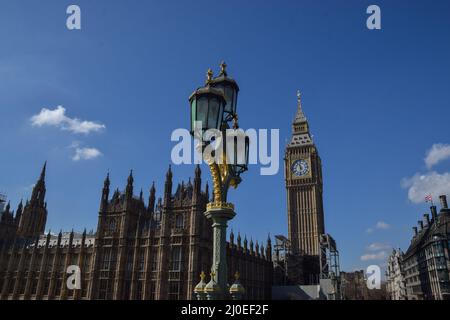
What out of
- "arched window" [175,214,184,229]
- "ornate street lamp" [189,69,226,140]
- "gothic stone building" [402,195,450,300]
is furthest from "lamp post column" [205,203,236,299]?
"gothic stone building" [402,195,450,300]

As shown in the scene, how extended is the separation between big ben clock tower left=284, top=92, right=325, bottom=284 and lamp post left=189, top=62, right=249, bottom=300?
91.8 metres

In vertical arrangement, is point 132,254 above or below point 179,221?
below

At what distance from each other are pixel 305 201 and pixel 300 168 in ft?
37.0

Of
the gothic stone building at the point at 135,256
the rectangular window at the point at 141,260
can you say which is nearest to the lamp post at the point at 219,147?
the gothic stone building at the point at 135,256

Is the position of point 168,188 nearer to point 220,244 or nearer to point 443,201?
point 220,244

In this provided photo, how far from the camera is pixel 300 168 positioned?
11575 centimetres

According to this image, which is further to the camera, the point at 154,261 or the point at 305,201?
the point at 305,201

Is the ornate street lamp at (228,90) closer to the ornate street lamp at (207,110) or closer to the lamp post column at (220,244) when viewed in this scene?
the ornate street lamp at (207,110)

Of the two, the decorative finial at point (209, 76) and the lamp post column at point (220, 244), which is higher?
the decorative finial at point (209, 76)

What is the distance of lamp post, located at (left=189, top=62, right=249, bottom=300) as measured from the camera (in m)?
10.6

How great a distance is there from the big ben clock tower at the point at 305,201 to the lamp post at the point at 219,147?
91767mm

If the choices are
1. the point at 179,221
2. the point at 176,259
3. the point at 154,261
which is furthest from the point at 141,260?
the point at 179,221

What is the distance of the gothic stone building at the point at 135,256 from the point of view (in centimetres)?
5762
